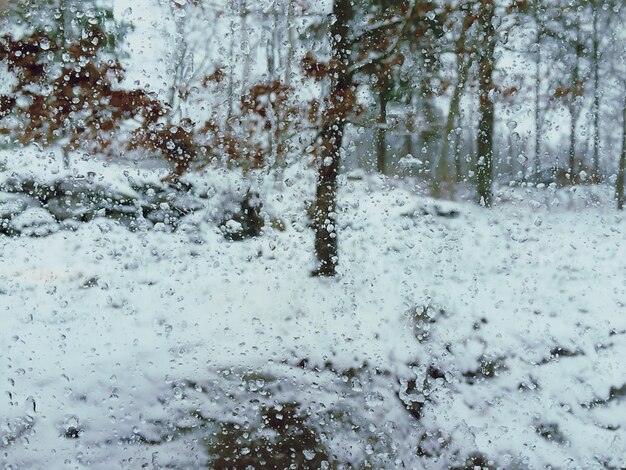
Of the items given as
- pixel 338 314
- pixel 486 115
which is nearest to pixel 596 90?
pixel 486 115

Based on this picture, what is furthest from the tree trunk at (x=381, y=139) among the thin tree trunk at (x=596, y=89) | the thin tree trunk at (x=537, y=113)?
the thin tree trunk at (x=596, y=89)

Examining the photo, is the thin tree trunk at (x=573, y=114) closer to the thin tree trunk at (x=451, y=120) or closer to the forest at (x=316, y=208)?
the forest at (x=316, y=208)

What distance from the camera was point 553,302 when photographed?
1545mm

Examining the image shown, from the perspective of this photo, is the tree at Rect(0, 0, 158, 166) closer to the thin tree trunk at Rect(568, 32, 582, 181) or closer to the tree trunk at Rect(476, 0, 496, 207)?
the tree trunk at Rect(476, 0, 496, 207)

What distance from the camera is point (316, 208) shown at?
1552 millimetres

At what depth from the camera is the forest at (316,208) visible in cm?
151

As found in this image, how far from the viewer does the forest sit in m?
1.51

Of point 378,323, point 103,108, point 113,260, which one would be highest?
point 103,108

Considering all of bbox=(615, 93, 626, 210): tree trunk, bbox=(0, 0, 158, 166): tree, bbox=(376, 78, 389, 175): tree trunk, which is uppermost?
bbox=(0, 0, 158, 166): tree

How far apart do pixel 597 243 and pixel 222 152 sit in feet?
3.13

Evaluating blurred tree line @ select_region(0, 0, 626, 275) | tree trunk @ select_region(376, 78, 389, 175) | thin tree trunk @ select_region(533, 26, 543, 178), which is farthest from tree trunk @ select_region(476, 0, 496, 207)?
tree trunk @ select_region(376, 78, 389, 175)

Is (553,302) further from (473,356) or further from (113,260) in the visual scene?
(113,260)

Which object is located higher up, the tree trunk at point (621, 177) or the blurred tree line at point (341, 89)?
the blurred tree line at point (341, 89)

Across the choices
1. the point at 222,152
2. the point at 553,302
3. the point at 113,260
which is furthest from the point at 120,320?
the point at 553,302
